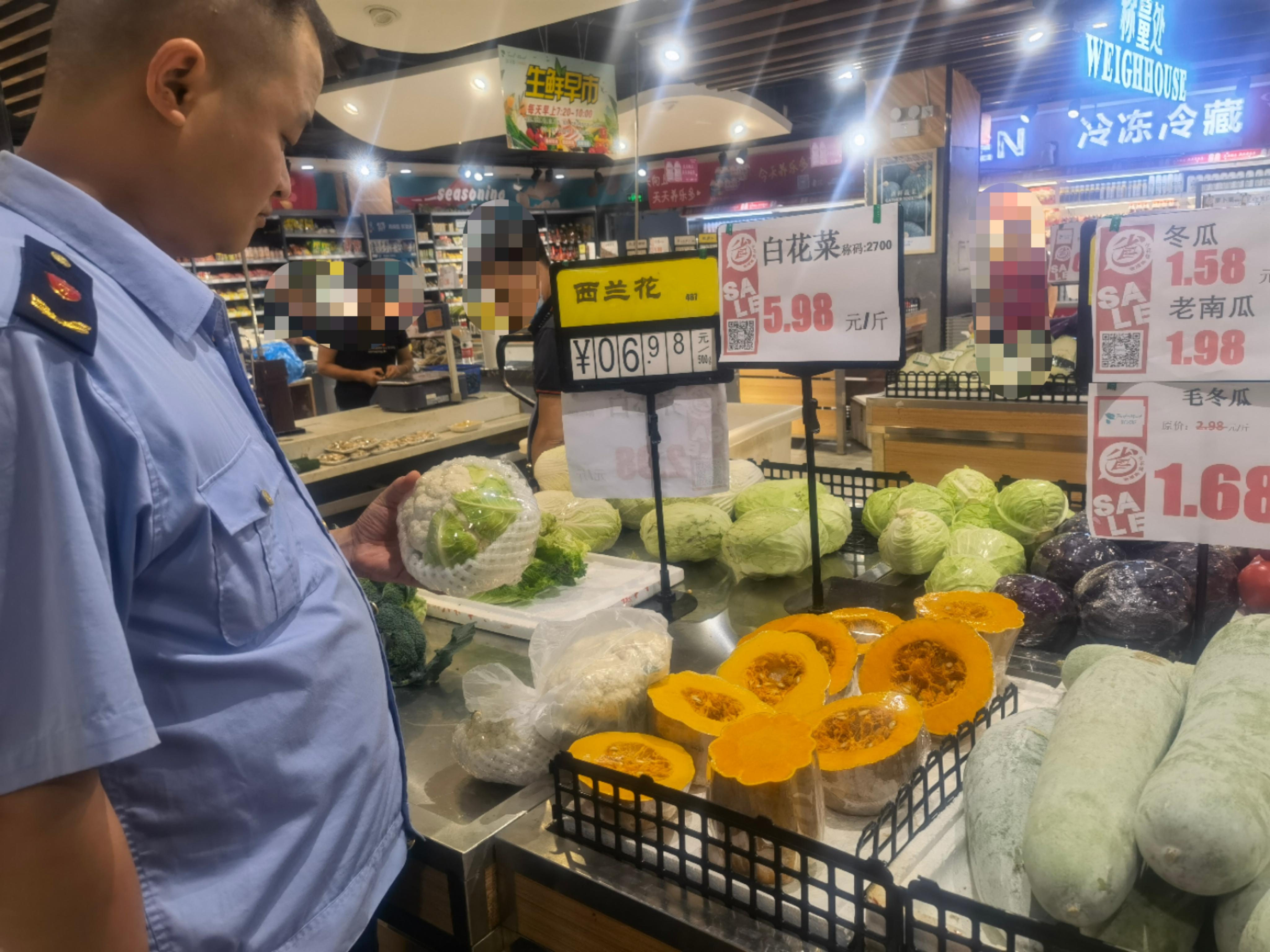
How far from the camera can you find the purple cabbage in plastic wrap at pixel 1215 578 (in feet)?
5.31

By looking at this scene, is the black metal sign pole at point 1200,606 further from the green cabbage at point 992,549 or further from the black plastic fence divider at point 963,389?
the black plastic fence divider at point 963,389

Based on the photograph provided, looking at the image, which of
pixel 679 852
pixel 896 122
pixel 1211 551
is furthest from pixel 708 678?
pixel 896 122

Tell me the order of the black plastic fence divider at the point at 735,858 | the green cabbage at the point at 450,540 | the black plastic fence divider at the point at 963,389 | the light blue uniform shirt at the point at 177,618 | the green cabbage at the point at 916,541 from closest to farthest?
the light blue uniform shirt at the point at 177,618 → the black plastic fence divider at the point at 735,858 → the green cabbage at the point at 450,540 → the green cabbage at the point at 916,541 → the black plastic fence divider at the point at 963,389

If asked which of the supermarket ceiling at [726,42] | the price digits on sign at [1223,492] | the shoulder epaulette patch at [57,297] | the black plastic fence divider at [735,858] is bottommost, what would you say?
the black plastic fence divider at [735,858]

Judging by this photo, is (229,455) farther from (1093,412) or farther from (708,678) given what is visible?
(1093,412)

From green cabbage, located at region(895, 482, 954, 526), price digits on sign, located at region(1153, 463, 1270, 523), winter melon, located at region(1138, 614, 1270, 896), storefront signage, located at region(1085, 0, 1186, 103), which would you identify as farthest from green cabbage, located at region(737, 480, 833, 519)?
storefront signage, located at region(1085, 0, 1186, 103)

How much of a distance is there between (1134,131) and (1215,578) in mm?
7417

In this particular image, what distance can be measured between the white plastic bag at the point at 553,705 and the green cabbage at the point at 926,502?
1023 mm

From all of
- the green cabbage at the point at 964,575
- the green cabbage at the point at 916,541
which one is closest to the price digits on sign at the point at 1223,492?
the green cabbage at the point at 964,575

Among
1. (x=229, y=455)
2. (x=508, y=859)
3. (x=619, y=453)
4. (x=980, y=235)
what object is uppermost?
(x=980, y=235)

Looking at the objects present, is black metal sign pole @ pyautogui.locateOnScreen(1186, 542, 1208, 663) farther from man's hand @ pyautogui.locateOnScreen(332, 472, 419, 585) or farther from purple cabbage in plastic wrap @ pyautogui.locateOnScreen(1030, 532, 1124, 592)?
man's hand @ pyautogui.locateOnScreen(332, 472, 419, 585)

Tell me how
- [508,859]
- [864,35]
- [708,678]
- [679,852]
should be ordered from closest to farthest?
1. [679,852]
2. [508,859]
3. [708,678]
4. [864,35]

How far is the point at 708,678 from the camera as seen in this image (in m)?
1.33

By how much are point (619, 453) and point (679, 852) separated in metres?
1.04
